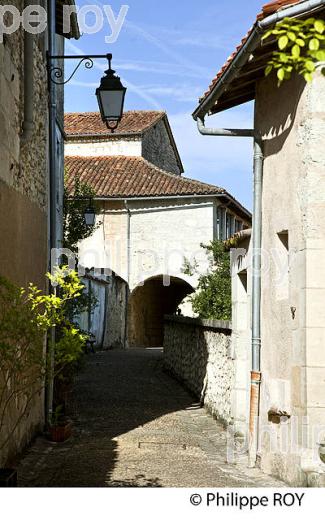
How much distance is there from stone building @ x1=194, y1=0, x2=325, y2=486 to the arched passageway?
19.4 m

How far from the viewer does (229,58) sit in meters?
8.08

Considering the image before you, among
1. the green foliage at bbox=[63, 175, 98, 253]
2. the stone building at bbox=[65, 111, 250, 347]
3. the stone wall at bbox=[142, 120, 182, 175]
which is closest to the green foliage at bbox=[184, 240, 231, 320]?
the green foliage at bbox=[63, 175, 98, 253]

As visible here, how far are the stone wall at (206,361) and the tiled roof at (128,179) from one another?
32.9ft

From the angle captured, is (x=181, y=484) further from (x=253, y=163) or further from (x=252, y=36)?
(x=252, y=36)

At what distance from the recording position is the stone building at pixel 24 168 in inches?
287

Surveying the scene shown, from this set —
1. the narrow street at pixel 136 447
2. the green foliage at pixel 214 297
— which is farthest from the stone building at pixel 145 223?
the narrow street at pixel 136 447

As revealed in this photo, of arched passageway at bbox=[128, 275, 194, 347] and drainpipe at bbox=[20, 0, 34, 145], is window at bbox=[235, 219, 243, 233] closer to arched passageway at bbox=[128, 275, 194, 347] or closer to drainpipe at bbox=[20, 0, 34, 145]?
arched passageway at bbox=[128, 275, 194, 347]

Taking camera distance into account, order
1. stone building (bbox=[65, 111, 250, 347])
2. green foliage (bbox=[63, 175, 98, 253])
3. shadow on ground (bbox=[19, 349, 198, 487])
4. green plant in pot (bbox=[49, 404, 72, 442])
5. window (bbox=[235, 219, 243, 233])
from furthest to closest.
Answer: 1. window (bbox=[235, 219, 243, 233])
2. stone building (bbox=[65, 111, 250, 347])
3. green foliage (bbox=[63, 175, 98, 253])
4. green plant in pot (bbox=[49, 404, 72, 442])
5. shadow on ground (bbox=[19, 349, 198, 487])

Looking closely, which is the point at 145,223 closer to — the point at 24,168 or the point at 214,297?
the point at 214,297

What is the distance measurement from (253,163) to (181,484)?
3.37 m

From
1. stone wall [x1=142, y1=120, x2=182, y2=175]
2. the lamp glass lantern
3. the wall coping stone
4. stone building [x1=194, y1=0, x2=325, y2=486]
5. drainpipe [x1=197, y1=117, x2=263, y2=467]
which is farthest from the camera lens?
stone wall [x1=142, y1=120, x2=182, y2=175]

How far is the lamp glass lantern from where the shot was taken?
8820mm

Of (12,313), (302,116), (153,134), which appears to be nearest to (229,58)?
(302,116)

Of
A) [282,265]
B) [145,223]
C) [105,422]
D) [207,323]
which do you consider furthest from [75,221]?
[282,265]
